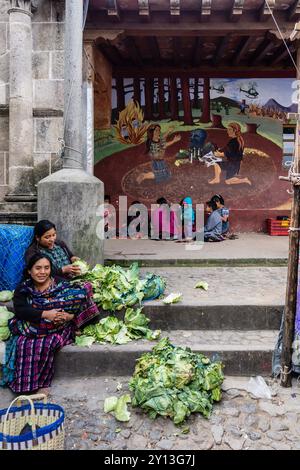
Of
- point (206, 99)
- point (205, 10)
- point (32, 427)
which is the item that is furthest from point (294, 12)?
point (32, 427)

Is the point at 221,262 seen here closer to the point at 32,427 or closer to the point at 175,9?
the point at 175,9

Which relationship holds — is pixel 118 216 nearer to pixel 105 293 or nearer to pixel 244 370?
pixel 105 293

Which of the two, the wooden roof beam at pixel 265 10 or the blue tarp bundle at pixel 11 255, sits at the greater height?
the wooden roof beam at pixel 265 10

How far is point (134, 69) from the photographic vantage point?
34.0ft

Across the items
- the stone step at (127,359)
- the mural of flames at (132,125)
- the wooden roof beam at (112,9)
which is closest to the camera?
the stone step at (127,359)

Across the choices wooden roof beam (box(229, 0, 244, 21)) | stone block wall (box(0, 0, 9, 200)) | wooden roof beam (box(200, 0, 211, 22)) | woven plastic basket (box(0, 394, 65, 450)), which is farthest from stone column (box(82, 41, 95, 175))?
woven plastic basket (box(0, 394, 65, 450))

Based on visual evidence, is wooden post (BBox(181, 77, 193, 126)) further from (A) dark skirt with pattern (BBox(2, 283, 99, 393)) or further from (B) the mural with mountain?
(A) dark skirt with pattern (BBox(2, 283, 99, 393))

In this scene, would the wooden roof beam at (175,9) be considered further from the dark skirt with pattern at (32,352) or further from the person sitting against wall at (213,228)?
the dark skirt with pattern at (32,352)

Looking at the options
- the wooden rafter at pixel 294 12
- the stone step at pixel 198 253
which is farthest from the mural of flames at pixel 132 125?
the wooden rafter at pixel 294 12

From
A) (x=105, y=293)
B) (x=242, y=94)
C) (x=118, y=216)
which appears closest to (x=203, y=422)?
(x=105, y=293)

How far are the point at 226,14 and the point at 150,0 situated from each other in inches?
55.4

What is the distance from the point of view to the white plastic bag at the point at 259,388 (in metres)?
3.71

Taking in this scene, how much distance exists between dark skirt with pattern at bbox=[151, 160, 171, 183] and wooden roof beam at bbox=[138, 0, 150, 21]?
398 cm

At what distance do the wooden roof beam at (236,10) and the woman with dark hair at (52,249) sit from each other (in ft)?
16.0
